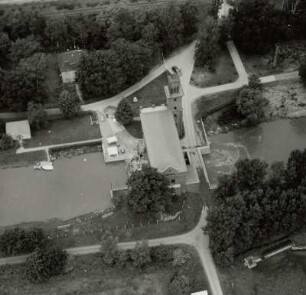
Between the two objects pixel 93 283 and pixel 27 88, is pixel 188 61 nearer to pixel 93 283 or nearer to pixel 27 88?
pixel 27 88

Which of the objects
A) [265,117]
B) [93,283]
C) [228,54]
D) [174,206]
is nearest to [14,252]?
[93,283]

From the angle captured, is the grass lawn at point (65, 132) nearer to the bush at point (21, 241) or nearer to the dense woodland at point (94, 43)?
the dense woodland at point (94, 43)

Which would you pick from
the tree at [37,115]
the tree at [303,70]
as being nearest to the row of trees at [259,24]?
the tree at [303,70]

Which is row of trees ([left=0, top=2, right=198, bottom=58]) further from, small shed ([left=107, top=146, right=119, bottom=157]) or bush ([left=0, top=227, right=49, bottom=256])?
bush ([left=0, top=227, right=49, bottom=256])

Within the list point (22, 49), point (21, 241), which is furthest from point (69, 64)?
point (21, 241)

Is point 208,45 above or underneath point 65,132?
above

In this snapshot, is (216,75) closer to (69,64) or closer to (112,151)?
(112,151)
